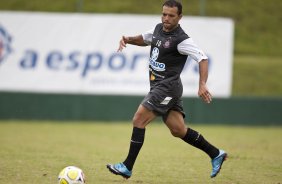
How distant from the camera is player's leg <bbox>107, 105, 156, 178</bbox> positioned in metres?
8.08

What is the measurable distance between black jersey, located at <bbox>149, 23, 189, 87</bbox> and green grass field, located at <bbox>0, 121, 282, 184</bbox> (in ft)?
4.49

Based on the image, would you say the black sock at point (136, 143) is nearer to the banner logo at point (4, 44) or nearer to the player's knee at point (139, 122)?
the player's knee at point (139, 122)

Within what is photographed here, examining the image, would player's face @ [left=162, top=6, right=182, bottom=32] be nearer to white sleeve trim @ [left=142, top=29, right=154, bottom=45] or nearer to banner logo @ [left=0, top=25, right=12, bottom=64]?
white sleeve trim @ [left=142, top=29, right=154, bottom=45]

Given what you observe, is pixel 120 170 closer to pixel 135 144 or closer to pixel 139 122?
pixel 135 144

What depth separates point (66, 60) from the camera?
18219mm

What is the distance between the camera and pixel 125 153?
12.0 meters

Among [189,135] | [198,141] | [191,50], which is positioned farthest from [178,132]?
[191,50]

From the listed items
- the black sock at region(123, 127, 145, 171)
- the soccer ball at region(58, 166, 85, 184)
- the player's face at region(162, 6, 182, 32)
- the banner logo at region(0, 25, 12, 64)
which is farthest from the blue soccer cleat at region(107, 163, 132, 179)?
the banner logo at region(0, 25, 12, 64)

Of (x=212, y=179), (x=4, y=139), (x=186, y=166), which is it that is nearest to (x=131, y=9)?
(x=4, y=139)

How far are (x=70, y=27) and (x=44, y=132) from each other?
396 cm

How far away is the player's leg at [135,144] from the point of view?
26.5ft

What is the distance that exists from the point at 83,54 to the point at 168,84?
10.1 m

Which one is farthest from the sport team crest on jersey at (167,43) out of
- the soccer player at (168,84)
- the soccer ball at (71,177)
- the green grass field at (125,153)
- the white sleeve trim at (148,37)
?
the soccer ball at (71,177)

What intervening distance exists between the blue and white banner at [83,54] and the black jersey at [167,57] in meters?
9.66
